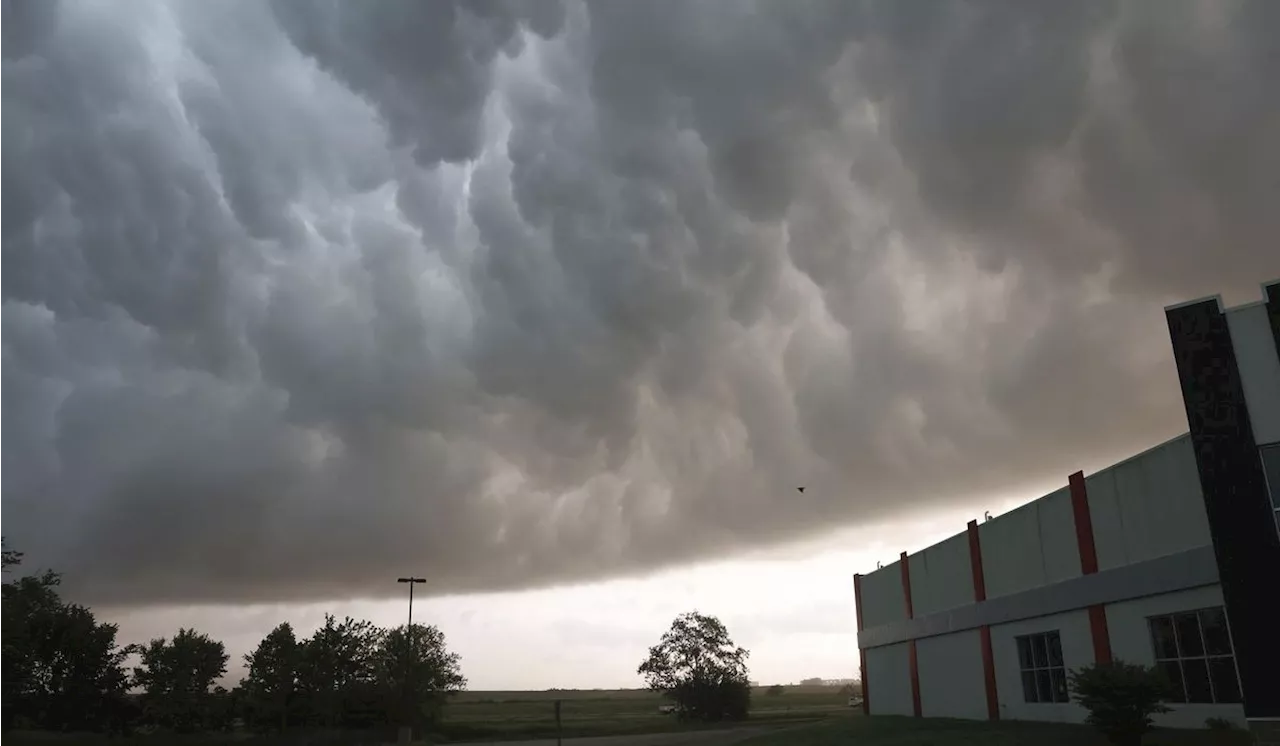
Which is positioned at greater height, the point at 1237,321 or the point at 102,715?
the point at 1237,321

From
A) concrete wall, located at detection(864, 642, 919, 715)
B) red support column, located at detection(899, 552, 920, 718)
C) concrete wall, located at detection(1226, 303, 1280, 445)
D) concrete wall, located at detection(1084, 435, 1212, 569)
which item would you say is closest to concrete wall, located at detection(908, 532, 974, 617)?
red support column, located at detection(899, 552, 920, 718)

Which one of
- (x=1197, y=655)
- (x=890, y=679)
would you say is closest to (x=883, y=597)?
(x=890, y=679)

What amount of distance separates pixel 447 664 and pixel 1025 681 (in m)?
57.2

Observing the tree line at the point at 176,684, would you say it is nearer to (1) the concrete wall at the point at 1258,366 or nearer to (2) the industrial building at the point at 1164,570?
(2) the industrial building at the point at 1164,570

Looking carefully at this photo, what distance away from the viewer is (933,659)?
4578cm

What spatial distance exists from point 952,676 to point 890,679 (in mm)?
10212

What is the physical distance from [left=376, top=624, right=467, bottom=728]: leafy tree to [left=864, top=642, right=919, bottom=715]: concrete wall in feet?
115

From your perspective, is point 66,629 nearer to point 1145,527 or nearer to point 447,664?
point 447,664

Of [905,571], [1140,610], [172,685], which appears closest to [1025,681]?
[1140,610]

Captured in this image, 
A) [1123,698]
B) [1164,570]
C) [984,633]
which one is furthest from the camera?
[984,633]

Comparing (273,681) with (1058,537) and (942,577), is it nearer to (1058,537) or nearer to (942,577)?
(942,577)

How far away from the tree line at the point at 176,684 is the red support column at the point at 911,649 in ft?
128

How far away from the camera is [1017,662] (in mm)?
36531

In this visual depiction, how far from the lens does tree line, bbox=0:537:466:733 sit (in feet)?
212
